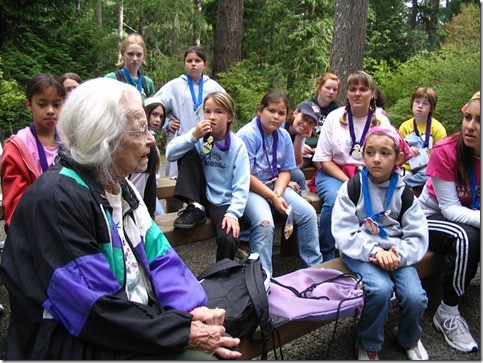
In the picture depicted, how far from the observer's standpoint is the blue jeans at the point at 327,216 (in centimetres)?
406

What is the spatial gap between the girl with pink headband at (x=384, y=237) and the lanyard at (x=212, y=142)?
3.30 ft

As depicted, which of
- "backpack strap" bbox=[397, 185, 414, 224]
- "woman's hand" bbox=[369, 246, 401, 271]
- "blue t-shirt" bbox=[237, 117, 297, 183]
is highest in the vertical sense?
"blue t-shirt" bbox=[237, 117, 297, 183]

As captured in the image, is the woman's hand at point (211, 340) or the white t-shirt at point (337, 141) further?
the white t-shirt at point (337, 141)

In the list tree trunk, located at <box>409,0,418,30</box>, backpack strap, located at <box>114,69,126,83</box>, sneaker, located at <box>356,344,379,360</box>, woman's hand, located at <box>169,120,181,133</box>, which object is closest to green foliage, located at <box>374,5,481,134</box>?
woman's hand, located at <box>169,120,181,133</box>

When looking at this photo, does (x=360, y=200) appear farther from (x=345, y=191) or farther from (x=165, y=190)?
(x=165, y=190)

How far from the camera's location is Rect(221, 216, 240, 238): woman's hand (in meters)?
3.31

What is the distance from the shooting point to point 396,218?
125 inches

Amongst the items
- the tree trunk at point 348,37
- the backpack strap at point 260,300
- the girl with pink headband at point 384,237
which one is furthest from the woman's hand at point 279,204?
the tree trunk at point 348,37

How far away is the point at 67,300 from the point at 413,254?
7.61 feet

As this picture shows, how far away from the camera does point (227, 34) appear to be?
36.1 ft

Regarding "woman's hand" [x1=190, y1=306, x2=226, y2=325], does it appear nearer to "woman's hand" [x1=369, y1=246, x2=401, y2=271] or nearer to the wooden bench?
the wooden bench

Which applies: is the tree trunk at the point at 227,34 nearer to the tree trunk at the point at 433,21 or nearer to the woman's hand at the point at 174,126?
the woman's hand at the point at 174,126

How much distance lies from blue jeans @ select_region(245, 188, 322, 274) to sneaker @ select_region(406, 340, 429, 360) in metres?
0.99

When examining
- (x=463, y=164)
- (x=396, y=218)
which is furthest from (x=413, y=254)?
(x=463, y=164)
